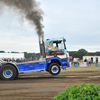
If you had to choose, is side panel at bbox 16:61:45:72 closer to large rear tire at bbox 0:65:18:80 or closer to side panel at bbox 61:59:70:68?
large rear tire at bbox 0:65:18:80

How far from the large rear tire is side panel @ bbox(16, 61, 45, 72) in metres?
0.45

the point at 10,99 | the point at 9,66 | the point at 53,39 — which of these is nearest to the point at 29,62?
the point at 9,66

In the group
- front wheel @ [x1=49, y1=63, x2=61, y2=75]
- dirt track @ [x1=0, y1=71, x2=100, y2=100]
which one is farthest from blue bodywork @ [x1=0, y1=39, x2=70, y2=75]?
dirt track @ [x1=0, y1=71, x2=100, y2=100]

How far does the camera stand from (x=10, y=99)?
4.80m

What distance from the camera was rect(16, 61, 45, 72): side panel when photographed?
9.45 meters

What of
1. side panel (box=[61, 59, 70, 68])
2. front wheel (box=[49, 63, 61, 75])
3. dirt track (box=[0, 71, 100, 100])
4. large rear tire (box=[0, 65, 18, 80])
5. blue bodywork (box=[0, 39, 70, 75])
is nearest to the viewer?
dirt track (box=[0, 71, 100, 100])

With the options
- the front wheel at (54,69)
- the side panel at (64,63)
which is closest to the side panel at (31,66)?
the front wheel at (54,69)

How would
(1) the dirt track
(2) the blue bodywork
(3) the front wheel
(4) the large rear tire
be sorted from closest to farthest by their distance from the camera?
(1) the dirt track < (4) the large rear tire < (2) the blue bodywork < (3) the front wheel

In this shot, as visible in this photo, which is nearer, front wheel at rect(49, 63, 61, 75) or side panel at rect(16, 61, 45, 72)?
side panel at rect(16, 61, 45, 72)

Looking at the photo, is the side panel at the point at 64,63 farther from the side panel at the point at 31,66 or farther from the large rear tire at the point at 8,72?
the large rear tire at the point at 8,72

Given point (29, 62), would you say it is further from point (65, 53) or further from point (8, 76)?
point (65, 53)

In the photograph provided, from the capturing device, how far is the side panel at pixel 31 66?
9451 millimetres

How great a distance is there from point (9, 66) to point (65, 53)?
4.24m

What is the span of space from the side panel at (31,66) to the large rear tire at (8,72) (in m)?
0.45
